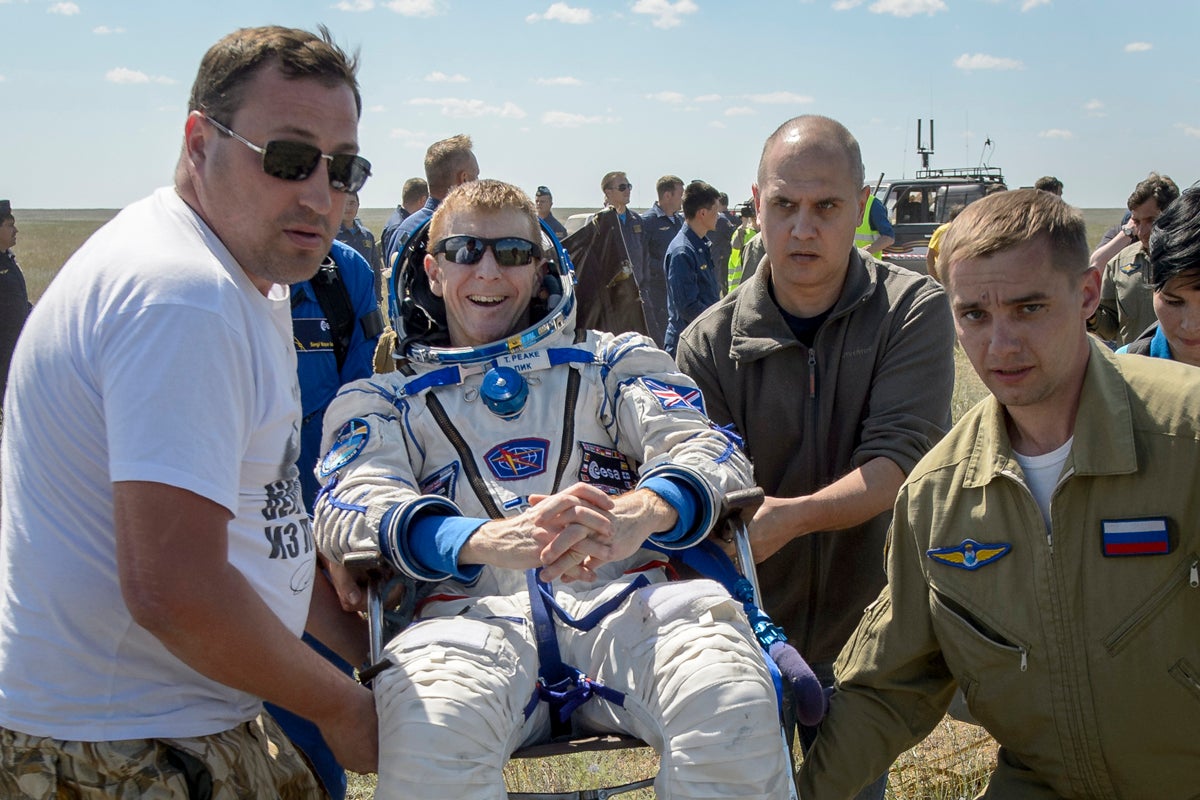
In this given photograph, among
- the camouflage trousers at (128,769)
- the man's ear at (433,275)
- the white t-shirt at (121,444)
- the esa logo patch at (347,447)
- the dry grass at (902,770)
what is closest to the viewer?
the white t-shirt at (121,444)

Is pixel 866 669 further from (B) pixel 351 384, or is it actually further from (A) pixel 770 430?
(B) pixel 351 384

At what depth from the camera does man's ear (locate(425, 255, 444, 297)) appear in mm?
3443

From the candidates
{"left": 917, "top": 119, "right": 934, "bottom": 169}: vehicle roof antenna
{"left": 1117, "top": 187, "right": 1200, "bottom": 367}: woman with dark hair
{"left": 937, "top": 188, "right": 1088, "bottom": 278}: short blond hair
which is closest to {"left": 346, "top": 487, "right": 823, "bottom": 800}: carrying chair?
{"left": 937, "top": 188, "right": 1088, "bottom": 278}: short blond hair

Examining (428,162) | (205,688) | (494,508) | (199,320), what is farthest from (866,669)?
(428,162)

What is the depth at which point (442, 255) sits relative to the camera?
10.8 feet

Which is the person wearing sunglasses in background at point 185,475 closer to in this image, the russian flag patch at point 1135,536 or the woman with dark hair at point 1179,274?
the russian flag patch at point 1135,536

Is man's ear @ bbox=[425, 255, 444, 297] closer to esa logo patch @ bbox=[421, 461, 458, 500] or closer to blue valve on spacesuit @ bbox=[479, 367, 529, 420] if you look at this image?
blue valve on spacesuit @ bbox=[479, 367, 529, 420]

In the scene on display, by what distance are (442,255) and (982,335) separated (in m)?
1.65

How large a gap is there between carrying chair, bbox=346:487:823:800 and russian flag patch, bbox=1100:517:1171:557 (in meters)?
0.76

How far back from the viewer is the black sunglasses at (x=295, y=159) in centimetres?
207

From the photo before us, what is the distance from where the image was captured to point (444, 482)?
3064 mm

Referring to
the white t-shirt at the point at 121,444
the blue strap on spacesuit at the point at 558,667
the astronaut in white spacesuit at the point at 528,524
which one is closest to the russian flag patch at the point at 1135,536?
the astronaut in white spacesuit at the point at 528,524

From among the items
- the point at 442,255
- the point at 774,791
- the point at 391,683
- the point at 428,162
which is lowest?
the point at 774,791

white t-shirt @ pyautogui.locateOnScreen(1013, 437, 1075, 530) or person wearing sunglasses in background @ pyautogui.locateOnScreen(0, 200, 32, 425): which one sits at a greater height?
person wearing sunglasses in background @ pyautogui.locateOnScreen(0, 200, 32, 425)
